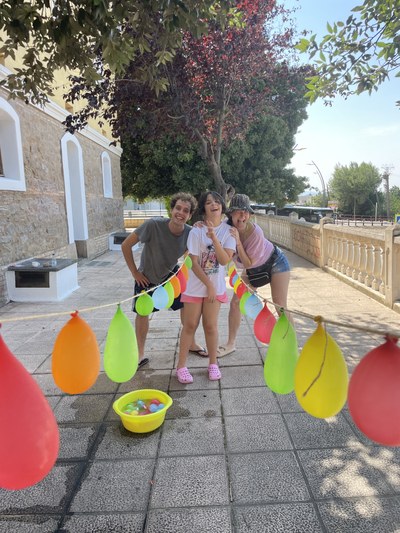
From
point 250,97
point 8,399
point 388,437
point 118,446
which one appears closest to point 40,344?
point 118,446

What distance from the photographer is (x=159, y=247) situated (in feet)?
11.3

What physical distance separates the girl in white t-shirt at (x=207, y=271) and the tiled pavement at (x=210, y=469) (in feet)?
1.46

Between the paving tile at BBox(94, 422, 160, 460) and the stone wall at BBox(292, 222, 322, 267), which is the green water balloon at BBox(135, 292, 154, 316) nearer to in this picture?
the paving tile at BBox(94, 422, 160, 460)

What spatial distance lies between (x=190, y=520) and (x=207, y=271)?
1.81m

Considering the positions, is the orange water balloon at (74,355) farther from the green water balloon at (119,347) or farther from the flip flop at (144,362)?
the flip flop at (144,362)

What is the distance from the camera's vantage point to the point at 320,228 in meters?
9.09

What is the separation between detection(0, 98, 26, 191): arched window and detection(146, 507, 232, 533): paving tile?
6.67 meters

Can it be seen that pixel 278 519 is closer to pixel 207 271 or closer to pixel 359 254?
pixel 207 271

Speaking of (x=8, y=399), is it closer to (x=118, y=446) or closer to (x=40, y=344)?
(x=118, y=446)

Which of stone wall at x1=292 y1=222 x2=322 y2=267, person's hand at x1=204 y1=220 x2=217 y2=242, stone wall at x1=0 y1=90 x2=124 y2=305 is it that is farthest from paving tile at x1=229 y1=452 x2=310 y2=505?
stone wall at x1=292 y1=222 x2=322 y2=267

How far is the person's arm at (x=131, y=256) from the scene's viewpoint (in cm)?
337

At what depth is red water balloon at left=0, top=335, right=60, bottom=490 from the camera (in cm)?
127

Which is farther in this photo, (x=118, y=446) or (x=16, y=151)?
(x=16, y=151)

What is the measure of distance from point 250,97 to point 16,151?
16.6 feet
